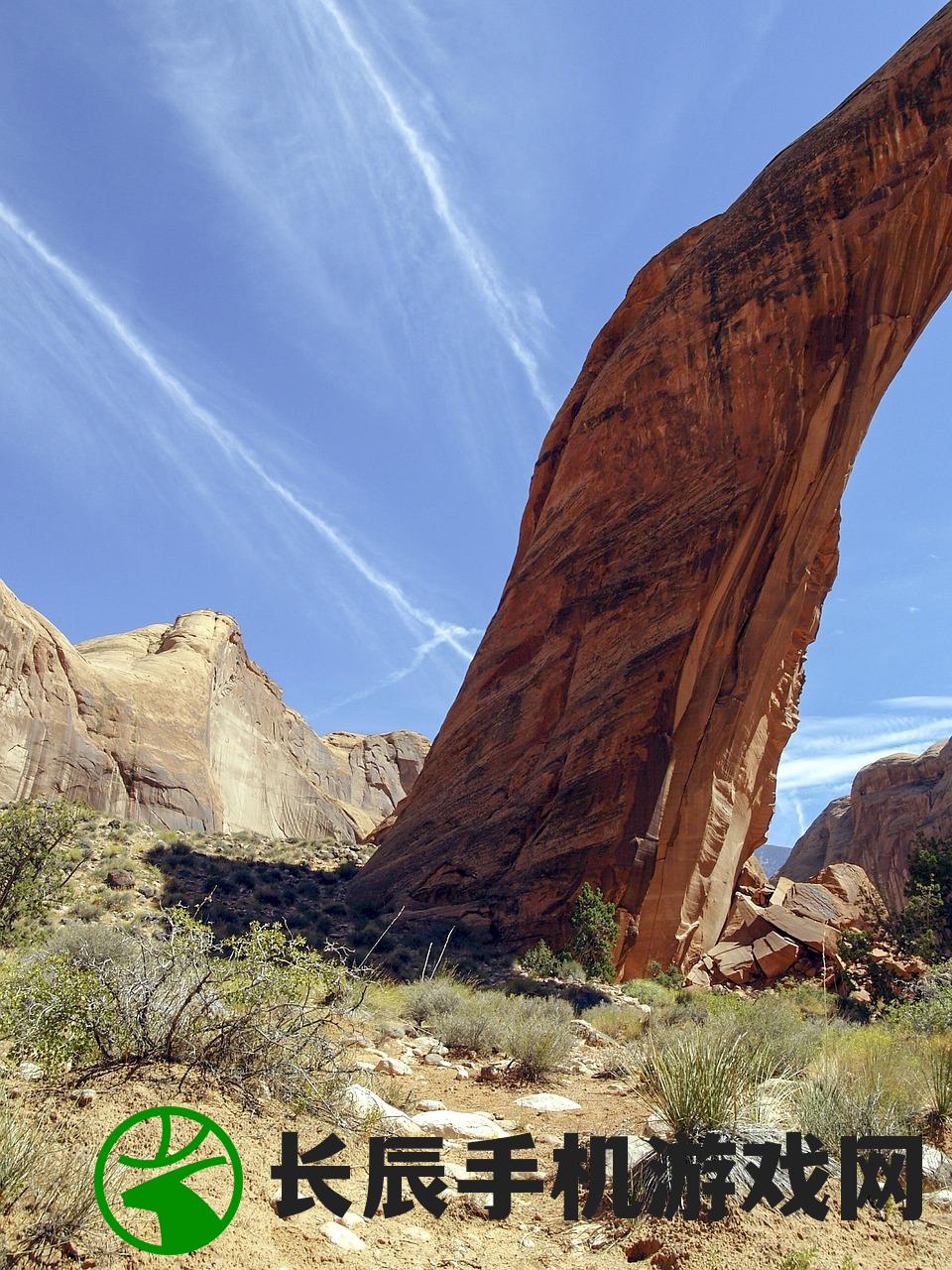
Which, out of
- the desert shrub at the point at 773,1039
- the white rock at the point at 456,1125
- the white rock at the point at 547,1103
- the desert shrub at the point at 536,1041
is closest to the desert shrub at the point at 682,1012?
the desert shrub at the point at 773,1039

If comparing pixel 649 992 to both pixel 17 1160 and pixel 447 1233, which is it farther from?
pixel 17 1160

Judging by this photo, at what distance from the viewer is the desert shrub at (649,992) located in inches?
558

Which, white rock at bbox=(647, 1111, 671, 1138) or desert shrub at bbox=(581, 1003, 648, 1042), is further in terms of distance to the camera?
desert shrub at bbox=(581, 1003, 648, 1042)

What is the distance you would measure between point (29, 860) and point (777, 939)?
17.0 metres

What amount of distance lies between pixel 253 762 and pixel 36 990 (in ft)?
139

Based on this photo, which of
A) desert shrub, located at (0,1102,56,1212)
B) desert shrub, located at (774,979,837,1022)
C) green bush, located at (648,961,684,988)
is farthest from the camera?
green bush, located at (648,961,684,988)

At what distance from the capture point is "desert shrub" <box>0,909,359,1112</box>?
4.63 meters

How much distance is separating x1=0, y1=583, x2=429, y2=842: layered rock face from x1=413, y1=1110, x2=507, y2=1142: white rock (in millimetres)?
26023

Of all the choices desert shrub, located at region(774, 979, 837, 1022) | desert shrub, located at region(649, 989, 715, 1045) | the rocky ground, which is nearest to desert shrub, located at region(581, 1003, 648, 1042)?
desert shrub, located at region(649, 989, 715, 1045)

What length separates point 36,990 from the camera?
15.8 ft

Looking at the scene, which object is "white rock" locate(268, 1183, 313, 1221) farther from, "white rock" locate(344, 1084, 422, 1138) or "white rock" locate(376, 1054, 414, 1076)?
"white rock" locate(376, 1054, 414, 1076)

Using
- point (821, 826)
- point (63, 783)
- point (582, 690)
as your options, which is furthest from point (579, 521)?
point (821, 826)

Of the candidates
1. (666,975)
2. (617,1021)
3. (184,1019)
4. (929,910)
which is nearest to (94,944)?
(184,1019)

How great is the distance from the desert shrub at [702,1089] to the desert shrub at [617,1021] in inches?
216
